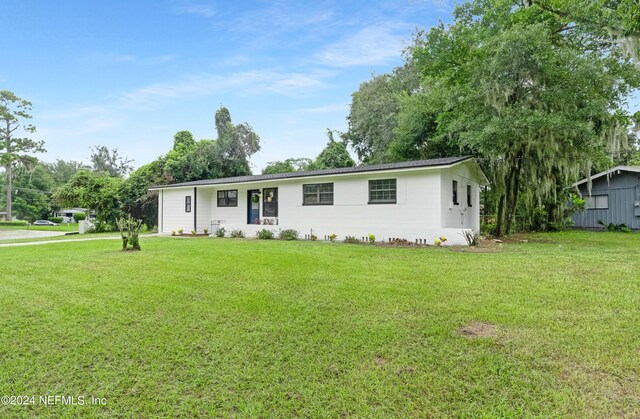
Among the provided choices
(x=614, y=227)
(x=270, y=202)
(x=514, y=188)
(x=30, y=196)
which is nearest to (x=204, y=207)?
(x=270, y=202)

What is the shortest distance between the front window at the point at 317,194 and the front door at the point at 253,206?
268 cm

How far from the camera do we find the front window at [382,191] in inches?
472

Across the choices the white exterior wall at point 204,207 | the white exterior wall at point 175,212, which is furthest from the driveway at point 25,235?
the white exterior wall at point 204,207

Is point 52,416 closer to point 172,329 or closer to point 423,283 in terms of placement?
point 172,329

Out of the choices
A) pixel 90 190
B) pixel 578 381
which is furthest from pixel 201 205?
pixel 578 381

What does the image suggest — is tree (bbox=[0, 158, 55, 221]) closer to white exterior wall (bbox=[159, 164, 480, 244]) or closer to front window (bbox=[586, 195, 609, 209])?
white exterior wall (bbox=[159, 164, 480, 244])

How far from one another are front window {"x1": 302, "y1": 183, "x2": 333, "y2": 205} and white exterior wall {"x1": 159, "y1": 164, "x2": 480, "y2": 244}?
0.17 metres

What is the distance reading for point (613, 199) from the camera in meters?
18.1

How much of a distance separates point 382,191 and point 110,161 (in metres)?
58.6

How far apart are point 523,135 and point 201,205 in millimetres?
14103

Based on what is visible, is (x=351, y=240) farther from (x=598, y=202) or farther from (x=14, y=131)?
(x=14, y=131)

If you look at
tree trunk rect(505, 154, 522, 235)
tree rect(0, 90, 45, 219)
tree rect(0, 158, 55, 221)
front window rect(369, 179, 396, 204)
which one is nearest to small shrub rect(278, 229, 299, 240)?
front window rect(369, 179, 396, 204)

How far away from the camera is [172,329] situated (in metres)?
3.57

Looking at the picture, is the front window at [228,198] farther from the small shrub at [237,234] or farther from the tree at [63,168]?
the tree at [63,168]
